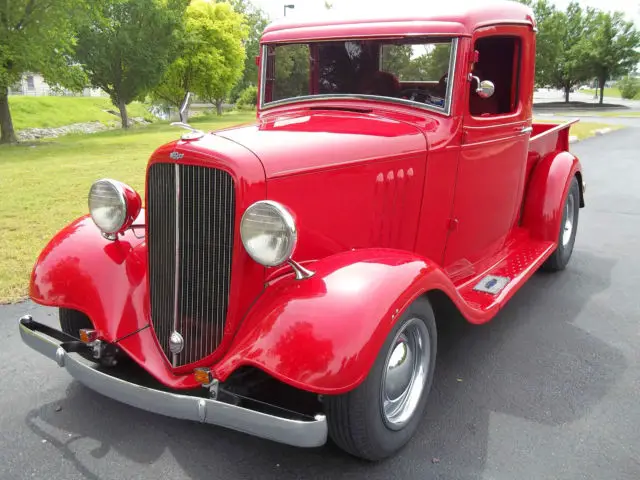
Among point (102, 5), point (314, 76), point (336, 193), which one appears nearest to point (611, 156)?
point (314, 76)

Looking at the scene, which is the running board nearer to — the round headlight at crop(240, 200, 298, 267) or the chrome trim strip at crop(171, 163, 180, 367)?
the round headlight at crop(240, 200, 298, 267)

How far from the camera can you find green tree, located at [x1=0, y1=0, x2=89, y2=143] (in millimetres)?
15211

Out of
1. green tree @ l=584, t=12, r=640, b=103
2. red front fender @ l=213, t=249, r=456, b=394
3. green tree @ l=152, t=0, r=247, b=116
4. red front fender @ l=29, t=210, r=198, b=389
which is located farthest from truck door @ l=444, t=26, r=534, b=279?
green tree @ l=584, t=12, r=640, b=103

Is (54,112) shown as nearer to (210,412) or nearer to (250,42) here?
(250,42)

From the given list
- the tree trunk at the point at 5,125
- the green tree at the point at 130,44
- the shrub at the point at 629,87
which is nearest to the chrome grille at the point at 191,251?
the tree trunk at the point at 5,125

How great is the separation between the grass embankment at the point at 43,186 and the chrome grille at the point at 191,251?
2.36m

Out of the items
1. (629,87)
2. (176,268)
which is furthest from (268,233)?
(629,87)

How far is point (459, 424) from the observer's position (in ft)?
8.93

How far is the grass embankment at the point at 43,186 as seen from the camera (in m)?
5.23

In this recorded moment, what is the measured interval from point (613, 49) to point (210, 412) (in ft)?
134

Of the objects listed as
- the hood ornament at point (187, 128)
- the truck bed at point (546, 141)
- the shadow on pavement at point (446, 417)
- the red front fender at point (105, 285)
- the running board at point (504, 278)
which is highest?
the hood ornament at point (187, 128)

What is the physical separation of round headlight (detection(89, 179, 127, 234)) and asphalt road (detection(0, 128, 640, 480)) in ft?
3.01

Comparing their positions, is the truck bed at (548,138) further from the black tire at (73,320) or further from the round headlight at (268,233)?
the black tire at (73,320)

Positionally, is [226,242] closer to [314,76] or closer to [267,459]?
[267,459]
